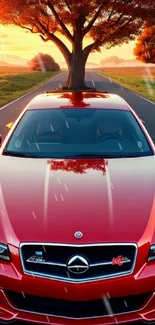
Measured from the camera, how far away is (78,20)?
128 ft

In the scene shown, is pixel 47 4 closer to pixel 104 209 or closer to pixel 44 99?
pixel 44 99

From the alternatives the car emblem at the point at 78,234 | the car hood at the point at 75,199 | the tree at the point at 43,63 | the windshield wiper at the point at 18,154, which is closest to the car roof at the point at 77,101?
the windshield wiper at the point at 18,154

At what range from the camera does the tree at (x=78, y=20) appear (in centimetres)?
3803

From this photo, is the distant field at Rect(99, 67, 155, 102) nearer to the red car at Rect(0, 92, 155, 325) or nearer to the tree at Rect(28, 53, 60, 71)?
the red car at Rect(0, 92, 155, 325)

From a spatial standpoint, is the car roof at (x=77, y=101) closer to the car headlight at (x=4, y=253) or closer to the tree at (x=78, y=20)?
the car headlight at (x=4, y=253)

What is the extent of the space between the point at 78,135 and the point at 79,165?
2.65 feet

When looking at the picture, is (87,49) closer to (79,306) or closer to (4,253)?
(4,253)

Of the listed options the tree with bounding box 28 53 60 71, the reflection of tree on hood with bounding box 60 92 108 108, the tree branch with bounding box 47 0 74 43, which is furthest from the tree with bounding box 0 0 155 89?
the tree with bounding box 28 53 60 71

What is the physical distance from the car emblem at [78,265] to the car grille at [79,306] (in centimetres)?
18

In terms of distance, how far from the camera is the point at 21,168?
484 cm

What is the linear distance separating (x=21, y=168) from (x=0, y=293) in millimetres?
1568

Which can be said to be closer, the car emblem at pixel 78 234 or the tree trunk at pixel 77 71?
the car emblem at pixel 78 234

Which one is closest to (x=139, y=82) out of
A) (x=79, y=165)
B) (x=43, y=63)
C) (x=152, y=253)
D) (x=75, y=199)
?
(x=79, y=165)

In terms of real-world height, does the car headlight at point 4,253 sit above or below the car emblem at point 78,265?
above
